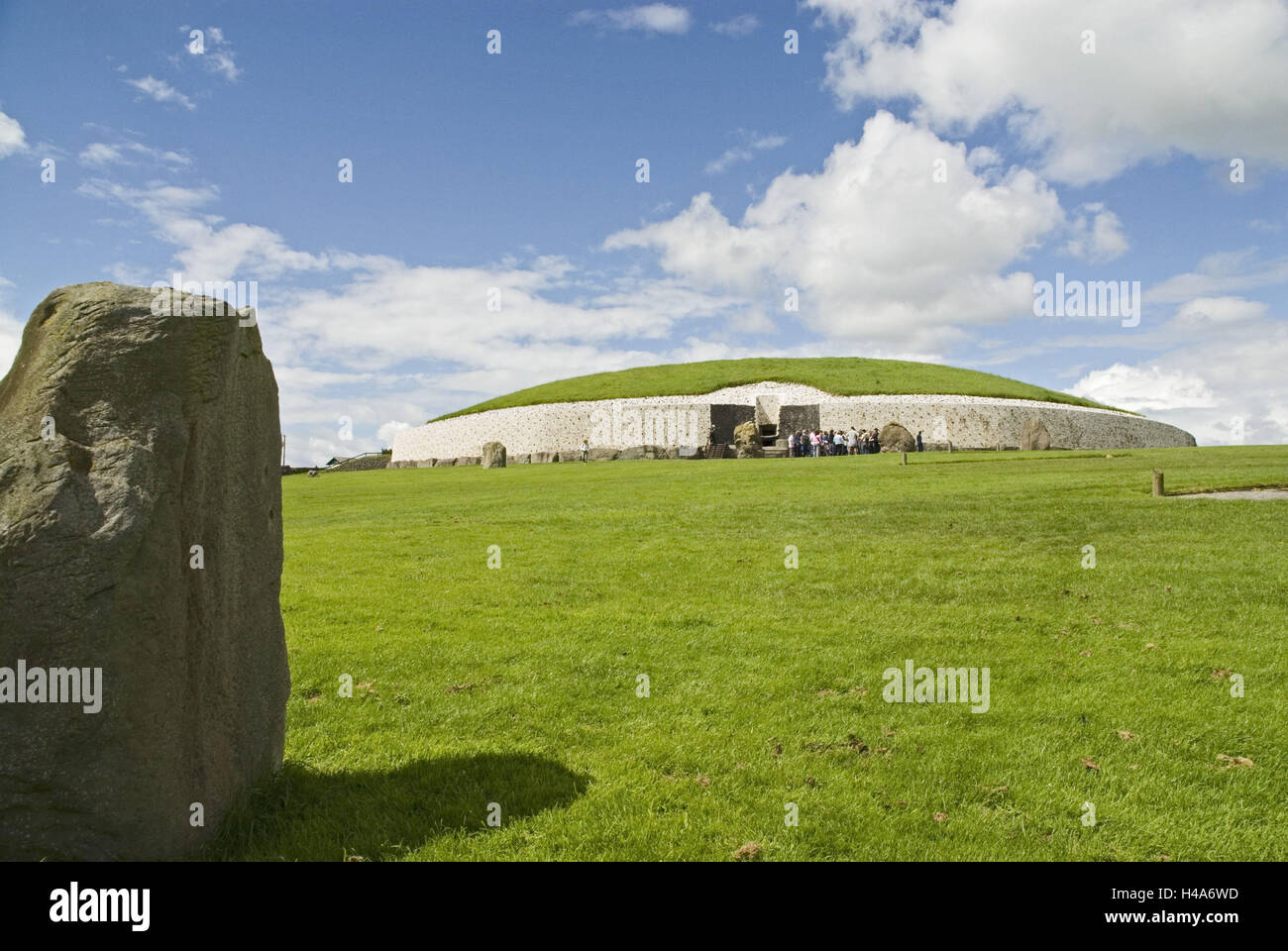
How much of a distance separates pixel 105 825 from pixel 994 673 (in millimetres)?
8520

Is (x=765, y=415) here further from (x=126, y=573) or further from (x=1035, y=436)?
(x=126, y=573)

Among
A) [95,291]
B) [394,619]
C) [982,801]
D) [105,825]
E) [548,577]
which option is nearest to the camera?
[105,825]

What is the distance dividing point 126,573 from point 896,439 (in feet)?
170

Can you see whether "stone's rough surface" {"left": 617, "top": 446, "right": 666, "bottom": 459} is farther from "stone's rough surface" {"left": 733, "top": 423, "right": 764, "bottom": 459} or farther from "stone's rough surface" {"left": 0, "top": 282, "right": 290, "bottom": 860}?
"stone's rough surface" {"left": 0, "top": 282, "right": 290, "bottom": 860}

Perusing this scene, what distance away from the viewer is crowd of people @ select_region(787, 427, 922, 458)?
54500 millimetres

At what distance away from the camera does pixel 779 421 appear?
62312 mm

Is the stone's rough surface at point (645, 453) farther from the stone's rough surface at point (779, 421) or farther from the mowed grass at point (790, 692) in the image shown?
the mowed grass at point (790, 692)

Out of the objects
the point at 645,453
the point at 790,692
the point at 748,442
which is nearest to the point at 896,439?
the point at 748,442

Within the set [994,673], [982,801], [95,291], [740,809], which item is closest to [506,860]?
[740,809]

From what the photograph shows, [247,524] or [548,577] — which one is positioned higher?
[247,524]

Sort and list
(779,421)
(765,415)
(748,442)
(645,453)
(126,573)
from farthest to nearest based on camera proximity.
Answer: (765,415)
(779,421)
(645,453)
(748,442)
(126,573)

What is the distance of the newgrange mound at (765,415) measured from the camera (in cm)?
5909

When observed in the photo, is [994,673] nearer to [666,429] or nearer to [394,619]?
[394,619]
